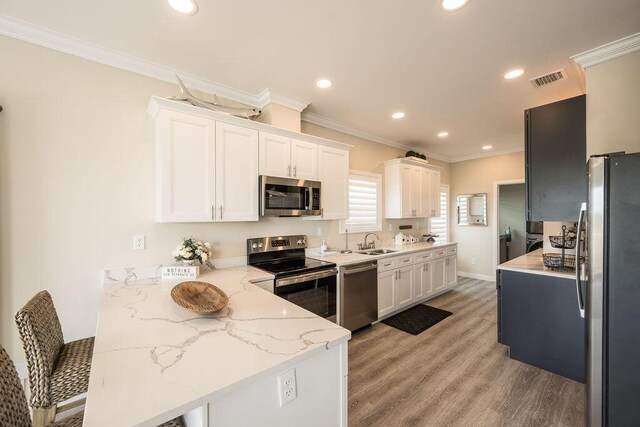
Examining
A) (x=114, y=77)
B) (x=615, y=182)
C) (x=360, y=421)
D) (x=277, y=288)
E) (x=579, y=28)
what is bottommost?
(x=360, y=421)

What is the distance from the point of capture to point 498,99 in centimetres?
309

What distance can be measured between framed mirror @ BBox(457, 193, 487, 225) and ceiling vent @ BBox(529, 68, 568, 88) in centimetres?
336

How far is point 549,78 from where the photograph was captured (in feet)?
8.61

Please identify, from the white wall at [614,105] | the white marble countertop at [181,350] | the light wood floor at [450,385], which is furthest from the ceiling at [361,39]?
the light wood floor at [450,385]

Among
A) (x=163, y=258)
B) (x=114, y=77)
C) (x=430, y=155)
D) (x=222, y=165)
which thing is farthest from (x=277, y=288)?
(x=430, y=155)

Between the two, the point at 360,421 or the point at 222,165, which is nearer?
the point at 360,421

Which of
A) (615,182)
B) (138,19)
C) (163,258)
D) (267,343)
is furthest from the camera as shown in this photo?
(163,258)

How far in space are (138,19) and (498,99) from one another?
3.56 m

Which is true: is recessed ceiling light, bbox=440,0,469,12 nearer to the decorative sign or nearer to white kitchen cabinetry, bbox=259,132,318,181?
white kitchen cabinetry, bbox=259,132,318,181

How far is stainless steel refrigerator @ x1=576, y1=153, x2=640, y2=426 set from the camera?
1.33 m

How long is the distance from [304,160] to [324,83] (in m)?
0.83

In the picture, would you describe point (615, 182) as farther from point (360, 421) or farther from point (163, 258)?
point (163, 258)

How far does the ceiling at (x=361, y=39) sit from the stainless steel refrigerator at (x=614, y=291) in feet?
3.92

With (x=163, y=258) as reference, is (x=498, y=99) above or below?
above
